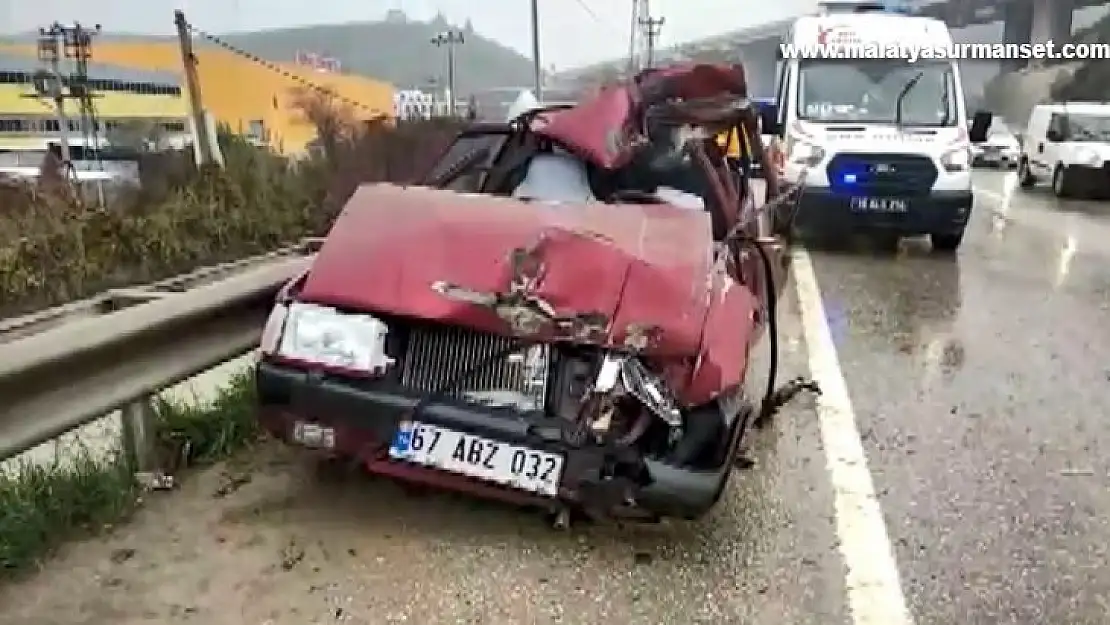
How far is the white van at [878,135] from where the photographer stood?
40.8 feet

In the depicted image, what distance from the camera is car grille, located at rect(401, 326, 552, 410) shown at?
3.96m

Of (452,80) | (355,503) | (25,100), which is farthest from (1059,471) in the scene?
(452,80)

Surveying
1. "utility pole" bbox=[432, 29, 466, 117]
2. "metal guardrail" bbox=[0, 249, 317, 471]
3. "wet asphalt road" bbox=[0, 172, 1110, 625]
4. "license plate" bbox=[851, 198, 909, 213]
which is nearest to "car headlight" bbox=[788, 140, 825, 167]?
"license plate" bbox=[851, 198, 909, 213]

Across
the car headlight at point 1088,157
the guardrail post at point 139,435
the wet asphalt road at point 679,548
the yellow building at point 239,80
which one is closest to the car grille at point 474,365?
the wet asphalt road at point 679,548

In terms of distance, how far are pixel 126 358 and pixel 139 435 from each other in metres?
0.37

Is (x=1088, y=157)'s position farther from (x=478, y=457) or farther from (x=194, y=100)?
(x=478, y=457)

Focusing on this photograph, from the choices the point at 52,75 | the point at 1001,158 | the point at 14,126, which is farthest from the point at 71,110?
the point at 1001,158

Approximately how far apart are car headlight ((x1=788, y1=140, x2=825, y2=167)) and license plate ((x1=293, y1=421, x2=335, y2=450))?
9523 millimetres

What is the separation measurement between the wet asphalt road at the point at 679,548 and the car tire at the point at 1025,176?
2154 cm

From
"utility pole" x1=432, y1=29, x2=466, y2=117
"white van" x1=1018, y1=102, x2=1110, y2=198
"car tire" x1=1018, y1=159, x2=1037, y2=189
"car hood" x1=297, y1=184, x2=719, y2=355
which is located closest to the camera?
"car hood" x1=297, y1=184, x2=719, y2=355

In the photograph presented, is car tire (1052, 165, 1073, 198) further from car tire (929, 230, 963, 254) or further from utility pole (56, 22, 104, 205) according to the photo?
utility pole (56, 22, 104, 205)

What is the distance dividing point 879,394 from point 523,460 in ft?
9.67

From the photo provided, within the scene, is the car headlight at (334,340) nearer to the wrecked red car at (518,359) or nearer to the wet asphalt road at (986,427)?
the wrecked red car at (518,359)

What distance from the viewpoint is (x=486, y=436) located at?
3781 millimetres
